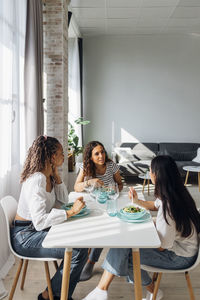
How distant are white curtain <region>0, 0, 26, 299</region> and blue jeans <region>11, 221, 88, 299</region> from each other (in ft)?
1.61

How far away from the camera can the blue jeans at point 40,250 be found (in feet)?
6.23

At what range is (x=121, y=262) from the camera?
6.25 ft

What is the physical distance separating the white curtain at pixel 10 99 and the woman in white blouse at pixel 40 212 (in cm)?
51

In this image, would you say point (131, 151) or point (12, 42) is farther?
point (131, 151)

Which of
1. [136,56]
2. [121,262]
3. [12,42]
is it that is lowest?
[121,262]

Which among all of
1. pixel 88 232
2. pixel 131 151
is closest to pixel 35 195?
pixel 88 232

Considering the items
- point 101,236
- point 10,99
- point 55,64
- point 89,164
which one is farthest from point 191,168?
point 101,236

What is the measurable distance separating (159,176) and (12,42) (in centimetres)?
182

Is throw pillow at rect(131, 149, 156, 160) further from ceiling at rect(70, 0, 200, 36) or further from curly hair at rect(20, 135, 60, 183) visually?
curly hair at rect(20, 135, 60, 183)

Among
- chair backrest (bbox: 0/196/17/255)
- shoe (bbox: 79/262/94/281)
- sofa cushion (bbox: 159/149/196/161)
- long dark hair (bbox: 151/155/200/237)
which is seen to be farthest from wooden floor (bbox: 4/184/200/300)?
sofa cushion (bbox: 159/149/196/161)

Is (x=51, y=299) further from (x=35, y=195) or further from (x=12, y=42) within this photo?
(x=12, y=42)

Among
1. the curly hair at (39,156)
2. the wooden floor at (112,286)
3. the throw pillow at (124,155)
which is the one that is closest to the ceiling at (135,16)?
the throw pillow at (124,155)

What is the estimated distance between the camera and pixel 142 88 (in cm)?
699

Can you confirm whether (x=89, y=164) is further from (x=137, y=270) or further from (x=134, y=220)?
(x=137, y=270)
